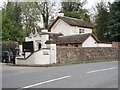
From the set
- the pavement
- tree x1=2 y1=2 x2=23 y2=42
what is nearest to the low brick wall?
the pavement

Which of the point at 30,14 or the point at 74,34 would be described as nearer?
the point at 74,34

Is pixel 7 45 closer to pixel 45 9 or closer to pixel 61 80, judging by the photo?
pixel 45 9

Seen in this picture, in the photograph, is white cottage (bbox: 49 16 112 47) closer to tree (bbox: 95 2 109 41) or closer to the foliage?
the foliage

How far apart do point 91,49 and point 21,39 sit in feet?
73.7

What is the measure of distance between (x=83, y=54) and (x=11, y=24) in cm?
2239

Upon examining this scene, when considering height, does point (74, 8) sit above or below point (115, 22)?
above

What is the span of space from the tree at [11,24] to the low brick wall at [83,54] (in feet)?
69.6

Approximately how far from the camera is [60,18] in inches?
1492

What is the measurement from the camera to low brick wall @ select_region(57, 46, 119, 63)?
22188mm

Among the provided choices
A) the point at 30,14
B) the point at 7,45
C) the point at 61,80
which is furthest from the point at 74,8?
the point at 61,80

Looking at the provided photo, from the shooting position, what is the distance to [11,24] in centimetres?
Answer: 4216

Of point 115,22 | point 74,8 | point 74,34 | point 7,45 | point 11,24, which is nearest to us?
point 74,34

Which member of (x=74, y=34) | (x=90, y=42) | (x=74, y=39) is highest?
(x=74, y=34)

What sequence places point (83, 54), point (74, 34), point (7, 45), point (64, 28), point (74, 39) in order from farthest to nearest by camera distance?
point (64, 28) < point (7, 45) < point (74, 34) < point (74, 39) < point (83, 54)
